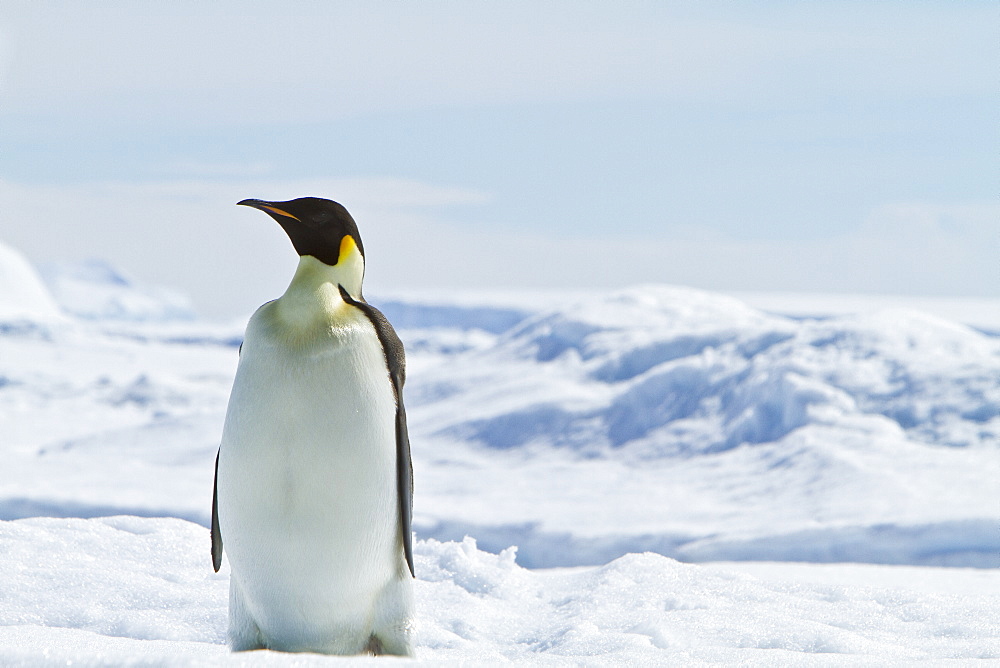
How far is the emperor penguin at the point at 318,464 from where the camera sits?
2.35 metres

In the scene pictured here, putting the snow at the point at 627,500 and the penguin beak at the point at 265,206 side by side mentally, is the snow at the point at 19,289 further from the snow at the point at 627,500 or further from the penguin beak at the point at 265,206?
the penguin beak at the point at 265,206

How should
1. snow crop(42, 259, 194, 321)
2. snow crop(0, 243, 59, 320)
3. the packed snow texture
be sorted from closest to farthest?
the packed snow texture < snow crop(0, 243, 59, 320) < snow crop(42, 259, 194, 321)

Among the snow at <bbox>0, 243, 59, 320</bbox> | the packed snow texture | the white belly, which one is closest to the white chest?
the white belly

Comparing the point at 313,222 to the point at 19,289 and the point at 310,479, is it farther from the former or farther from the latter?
the point at 19,289

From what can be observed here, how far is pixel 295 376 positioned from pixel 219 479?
381 mm

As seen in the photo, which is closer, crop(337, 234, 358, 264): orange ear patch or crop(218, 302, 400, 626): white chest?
crop(218, 302, 400, 626): white chest

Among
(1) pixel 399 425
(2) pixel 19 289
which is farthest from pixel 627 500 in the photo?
(2) pixel 19 289

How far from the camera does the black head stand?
7.93 ft

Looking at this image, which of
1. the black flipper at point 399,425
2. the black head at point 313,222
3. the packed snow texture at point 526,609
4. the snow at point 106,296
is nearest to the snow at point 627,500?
the packed snow texture at point 526,609

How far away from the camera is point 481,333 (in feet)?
118

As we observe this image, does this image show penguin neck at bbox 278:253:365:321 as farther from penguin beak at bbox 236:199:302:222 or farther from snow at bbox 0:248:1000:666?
snow at bbox 0:248:1000:666

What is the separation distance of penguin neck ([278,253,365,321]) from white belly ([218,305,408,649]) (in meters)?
0.06

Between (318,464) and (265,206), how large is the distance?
65cm

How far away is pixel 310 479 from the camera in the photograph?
234cm
